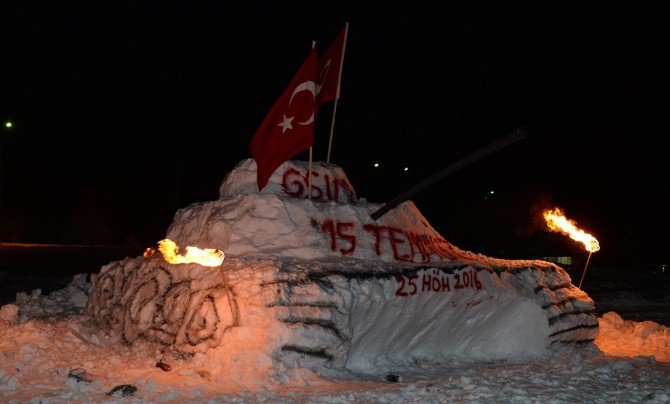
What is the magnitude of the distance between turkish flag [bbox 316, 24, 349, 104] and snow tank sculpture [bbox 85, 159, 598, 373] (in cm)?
112

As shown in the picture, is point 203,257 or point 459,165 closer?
point 203,257

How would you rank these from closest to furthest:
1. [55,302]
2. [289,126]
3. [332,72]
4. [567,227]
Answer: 1. [289,126]
2. [332,72]
3. [55,302]
4. [567,227]

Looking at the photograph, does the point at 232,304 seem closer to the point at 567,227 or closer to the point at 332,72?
the point at 332,72

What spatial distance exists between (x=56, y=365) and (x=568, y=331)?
6.78 meters

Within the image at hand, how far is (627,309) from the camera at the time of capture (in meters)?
17.8

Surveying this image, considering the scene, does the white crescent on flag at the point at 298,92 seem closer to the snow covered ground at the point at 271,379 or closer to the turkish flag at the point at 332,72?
the turkish flag at the point at 332,72

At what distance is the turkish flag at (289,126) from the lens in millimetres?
8906

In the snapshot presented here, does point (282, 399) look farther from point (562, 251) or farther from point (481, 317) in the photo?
point (562, 251)

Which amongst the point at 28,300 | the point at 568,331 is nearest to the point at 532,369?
the point at 568,331

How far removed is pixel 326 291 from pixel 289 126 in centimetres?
241

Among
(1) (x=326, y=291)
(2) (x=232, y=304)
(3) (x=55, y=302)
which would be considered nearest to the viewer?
(2) (x=232, y=304)

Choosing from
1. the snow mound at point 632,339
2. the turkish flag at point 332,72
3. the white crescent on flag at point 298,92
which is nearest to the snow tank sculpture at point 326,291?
the snow mound at point 632,339

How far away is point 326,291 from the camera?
25.5ft

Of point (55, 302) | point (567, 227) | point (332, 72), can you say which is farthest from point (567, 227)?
point (55, 302)
